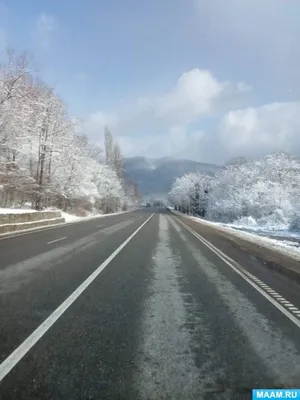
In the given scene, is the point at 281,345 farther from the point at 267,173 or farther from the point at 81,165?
the point at 267,173

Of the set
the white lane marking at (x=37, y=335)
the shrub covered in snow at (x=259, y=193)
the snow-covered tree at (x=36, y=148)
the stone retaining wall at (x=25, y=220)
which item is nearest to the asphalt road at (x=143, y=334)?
the white lane marking at (x=37, y=335)

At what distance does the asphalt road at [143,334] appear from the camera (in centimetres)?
347

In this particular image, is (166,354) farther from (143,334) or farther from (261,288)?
(261,288)

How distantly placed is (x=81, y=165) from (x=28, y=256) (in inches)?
1636

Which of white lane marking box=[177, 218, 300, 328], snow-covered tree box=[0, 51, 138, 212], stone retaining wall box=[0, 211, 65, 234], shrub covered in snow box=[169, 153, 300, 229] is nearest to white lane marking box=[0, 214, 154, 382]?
white lane marking box=[177, 218, 300, 328]

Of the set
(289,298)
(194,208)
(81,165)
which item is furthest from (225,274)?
(194,208)

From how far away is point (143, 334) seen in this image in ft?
16.0

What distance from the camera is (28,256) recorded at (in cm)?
1162

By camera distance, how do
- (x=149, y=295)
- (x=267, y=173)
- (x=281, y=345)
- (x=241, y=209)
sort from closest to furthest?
(x=281, y=345) → (x=149, y=295) → (x=241, y=209) → (x=267, y=173)

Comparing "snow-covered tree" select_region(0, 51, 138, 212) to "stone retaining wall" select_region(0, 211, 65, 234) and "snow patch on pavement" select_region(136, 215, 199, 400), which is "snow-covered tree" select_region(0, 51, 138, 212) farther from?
"snow patch on pavement" select_region(136, 215, 199, 400)

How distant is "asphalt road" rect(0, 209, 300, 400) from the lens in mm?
3471

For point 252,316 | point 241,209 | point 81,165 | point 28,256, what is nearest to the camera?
point 252,316

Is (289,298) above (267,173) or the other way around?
the other way around

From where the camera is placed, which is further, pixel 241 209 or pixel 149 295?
pixel 241 209
